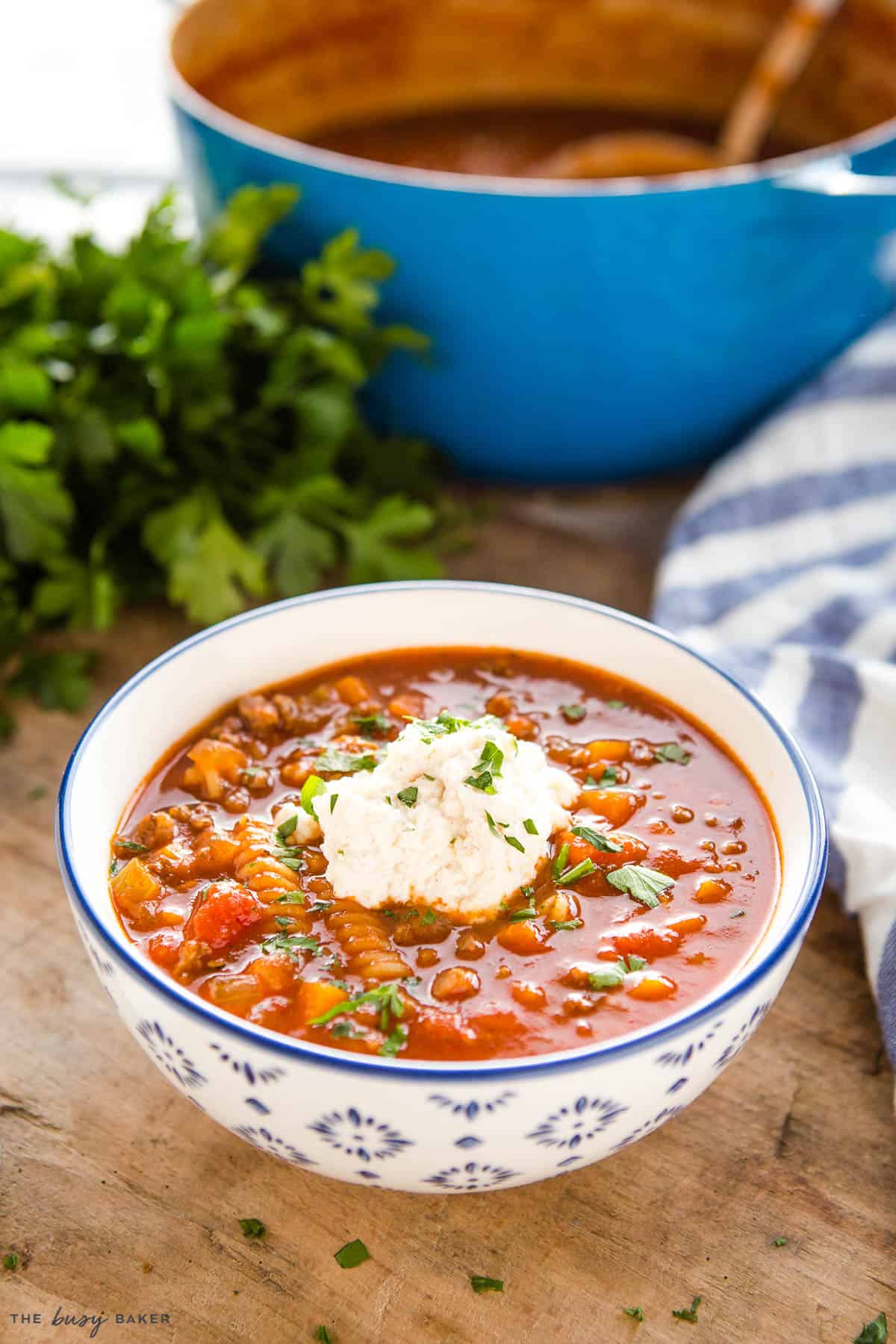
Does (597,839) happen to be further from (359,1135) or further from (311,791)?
(359,1135)

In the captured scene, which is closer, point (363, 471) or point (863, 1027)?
point (863, 1027)

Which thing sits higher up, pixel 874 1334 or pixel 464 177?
pixel 464 177

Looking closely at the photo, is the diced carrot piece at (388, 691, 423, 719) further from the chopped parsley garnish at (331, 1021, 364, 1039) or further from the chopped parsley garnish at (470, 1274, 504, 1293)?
the chopped parsley garnish at (470, 1274, 504, 1293)

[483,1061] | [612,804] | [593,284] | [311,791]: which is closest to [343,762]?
[311,791]

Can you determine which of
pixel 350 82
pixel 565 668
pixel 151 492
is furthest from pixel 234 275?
pixel 565 668

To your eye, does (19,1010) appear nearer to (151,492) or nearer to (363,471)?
(151,492)
